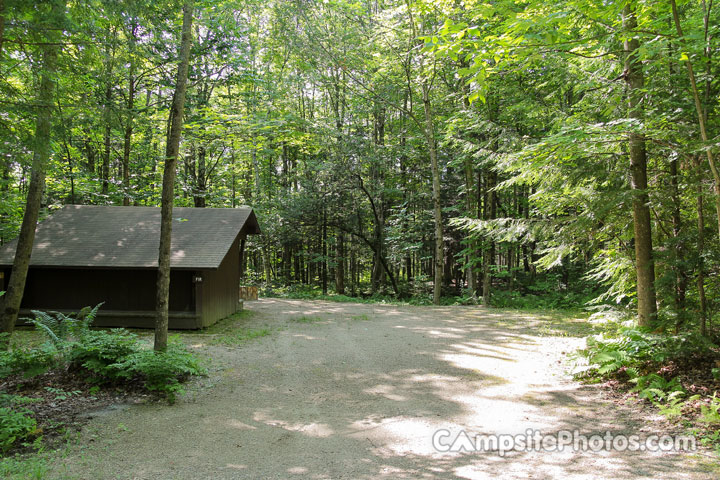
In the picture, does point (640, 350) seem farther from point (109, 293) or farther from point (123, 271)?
point (109, 293)

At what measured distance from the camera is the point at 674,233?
22.5 feet

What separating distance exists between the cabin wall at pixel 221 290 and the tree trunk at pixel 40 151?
4.32m

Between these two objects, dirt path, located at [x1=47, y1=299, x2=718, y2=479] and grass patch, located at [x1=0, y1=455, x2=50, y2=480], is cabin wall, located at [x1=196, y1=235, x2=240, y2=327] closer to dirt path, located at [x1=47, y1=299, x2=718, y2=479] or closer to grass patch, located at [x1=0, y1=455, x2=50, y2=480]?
dirt path, located at [x1=47, y1=299, x2=718, y2=479]

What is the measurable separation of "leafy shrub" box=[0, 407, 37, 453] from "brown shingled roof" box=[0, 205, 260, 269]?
22.6 feet

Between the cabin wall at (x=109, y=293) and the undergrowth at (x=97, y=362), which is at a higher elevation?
the cabin wall at (x=109, y=293)

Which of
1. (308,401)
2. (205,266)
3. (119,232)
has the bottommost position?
(308,401)

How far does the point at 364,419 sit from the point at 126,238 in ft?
35.4

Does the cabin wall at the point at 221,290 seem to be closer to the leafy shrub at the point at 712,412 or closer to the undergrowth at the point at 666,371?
the undergrowth at the point at 666,371

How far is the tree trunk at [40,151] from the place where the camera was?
557 cm

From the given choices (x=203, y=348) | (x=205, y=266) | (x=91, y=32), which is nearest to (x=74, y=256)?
(x=205, y=266)

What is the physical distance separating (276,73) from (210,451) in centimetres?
2459

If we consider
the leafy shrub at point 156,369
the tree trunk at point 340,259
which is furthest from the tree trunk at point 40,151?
the tree trunk at point 340,259

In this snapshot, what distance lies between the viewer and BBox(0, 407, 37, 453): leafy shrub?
4371 millimetres

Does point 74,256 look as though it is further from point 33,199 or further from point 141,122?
point 141,122
